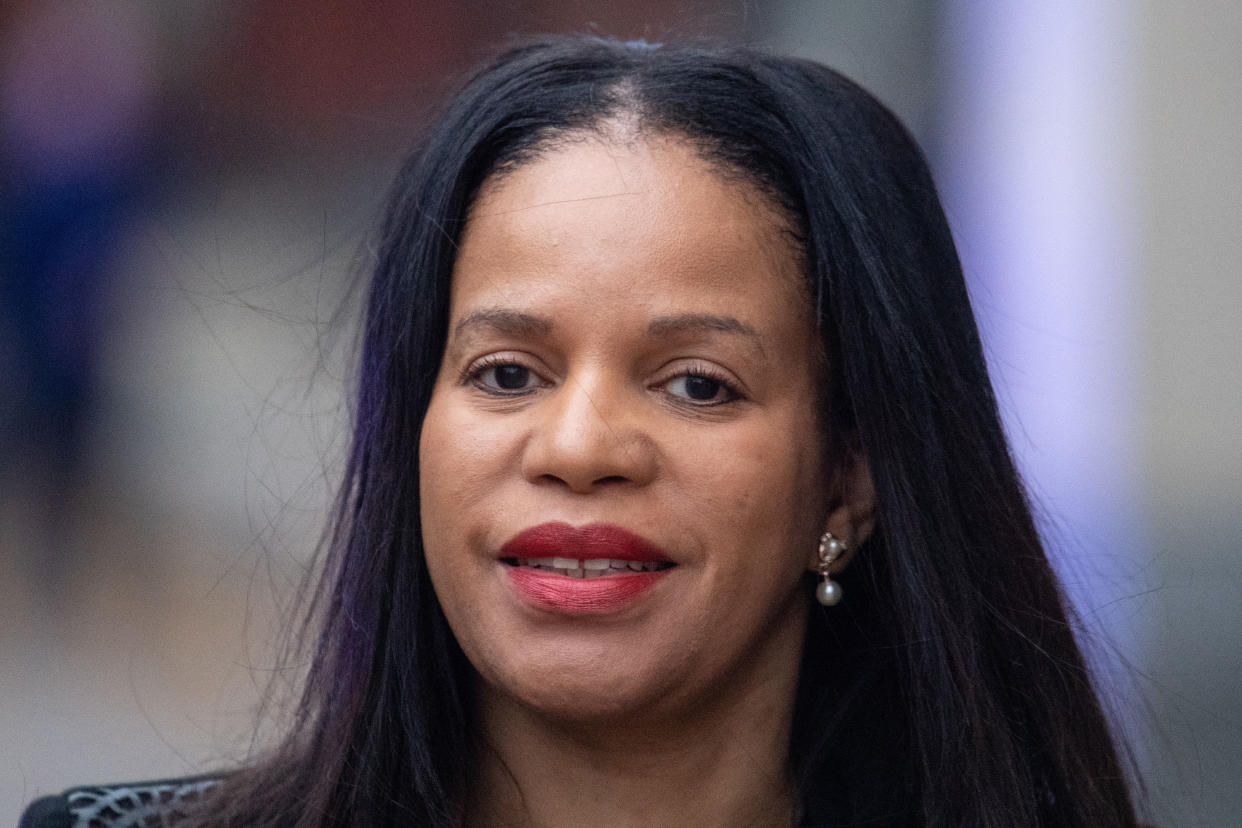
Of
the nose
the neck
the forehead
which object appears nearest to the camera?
the nose

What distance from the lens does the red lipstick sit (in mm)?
2430

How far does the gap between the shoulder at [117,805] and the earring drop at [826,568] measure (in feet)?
4.00

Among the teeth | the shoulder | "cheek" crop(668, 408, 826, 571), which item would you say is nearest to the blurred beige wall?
"cheek" crop(668, 408, 826, 571)

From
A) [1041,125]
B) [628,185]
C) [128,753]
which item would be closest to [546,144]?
[628,185]

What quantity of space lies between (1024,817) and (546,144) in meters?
1.43

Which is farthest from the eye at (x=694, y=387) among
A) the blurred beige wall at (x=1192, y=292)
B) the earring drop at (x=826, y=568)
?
the blurred beige wall at (x=1192, y=292)

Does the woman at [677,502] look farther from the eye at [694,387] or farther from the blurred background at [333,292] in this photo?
the blurred background at [333,292]

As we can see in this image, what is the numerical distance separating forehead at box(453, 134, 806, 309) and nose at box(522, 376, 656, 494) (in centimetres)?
19

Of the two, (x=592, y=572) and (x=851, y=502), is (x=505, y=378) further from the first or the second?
(x=851, y=502)

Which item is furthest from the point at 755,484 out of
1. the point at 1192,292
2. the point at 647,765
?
the point at 1192,292

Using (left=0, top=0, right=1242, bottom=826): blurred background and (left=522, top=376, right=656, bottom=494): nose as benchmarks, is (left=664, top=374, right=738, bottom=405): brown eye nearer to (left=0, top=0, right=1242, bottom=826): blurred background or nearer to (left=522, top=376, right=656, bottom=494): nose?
(left=522, top=376, right=656, bottom=494): nose

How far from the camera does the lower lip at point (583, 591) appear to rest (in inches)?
95.7

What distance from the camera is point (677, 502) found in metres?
2.46

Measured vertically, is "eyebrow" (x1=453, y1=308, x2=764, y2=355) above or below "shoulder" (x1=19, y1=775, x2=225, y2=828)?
above
